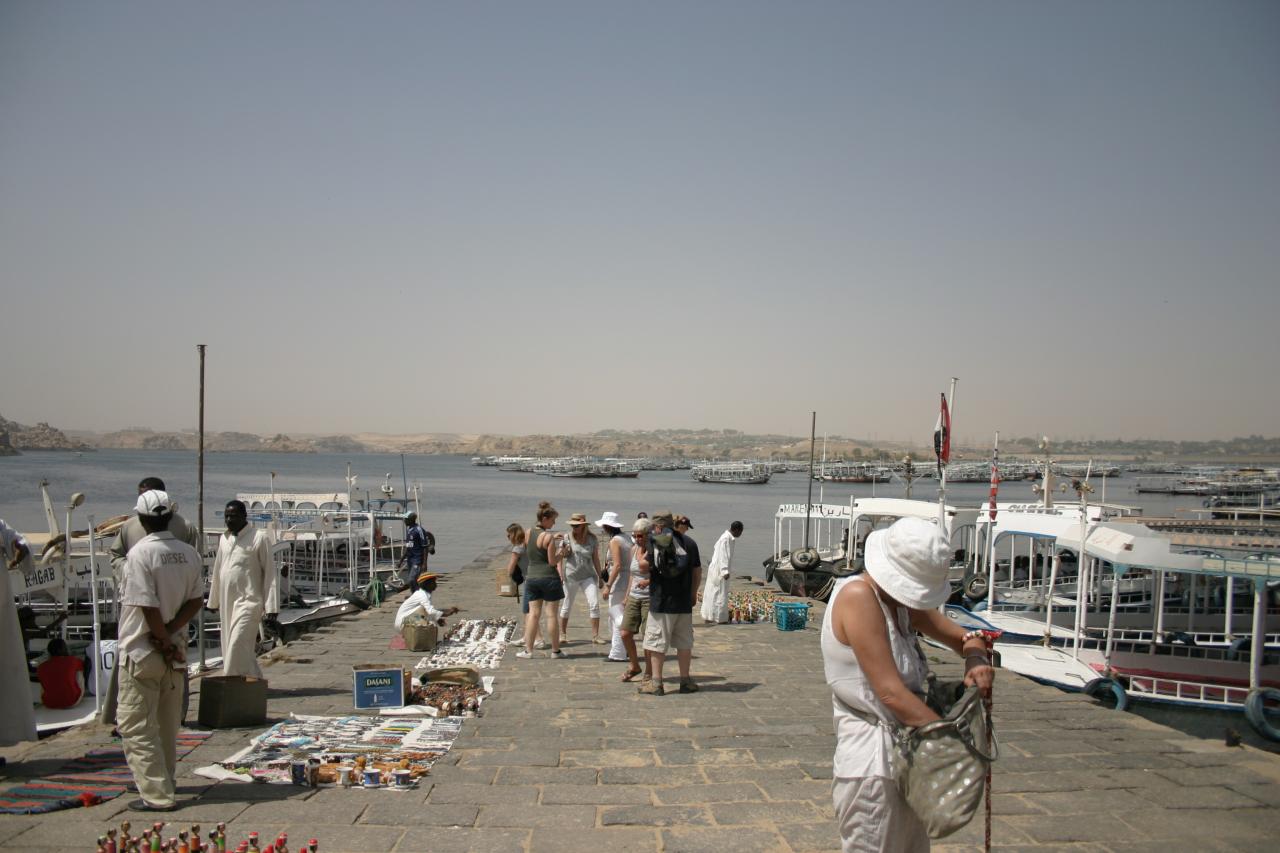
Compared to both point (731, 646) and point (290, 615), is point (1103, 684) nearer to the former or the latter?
point (731, 646)

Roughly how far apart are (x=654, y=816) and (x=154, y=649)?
9.70 ft

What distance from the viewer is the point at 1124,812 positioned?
4973 mm

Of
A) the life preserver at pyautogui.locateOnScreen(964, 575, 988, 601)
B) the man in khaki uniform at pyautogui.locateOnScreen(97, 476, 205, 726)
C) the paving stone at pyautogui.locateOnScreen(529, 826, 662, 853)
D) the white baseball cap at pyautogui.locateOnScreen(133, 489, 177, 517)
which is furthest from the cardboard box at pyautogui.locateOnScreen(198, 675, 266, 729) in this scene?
the life preserver at pyautogui.locateOnScreen(964, 575, 988, 601)

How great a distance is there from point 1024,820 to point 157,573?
5043mm

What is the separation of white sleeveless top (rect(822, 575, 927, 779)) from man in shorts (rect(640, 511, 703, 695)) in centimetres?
484

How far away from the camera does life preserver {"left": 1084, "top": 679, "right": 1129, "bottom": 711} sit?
38.2 feet

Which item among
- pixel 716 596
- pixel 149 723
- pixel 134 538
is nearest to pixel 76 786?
pixel 149 723

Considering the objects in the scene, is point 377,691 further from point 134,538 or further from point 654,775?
point 654,775

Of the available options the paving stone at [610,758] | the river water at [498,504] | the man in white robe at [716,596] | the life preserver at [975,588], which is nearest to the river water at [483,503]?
the river water at [498,504]

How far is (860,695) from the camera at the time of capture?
9.61 feet

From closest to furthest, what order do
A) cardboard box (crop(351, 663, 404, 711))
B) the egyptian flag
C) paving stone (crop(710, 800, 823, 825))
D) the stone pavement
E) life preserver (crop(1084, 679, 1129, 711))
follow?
the stone pavement, paving stone (crop(710, 800, 823, 825)), cardboard box (crop(351, 663, 404, 711)), life preserver (crop(1084, 679, 1129, 711)), the egyptian flag

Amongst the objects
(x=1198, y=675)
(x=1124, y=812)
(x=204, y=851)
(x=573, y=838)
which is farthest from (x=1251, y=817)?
(x=1198, y=675)

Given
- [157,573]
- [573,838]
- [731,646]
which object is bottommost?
[731,646]

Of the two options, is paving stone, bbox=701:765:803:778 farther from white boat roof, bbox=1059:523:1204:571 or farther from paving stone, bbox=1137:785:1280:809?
white boat roof, bbox=1059:523:1204:571
